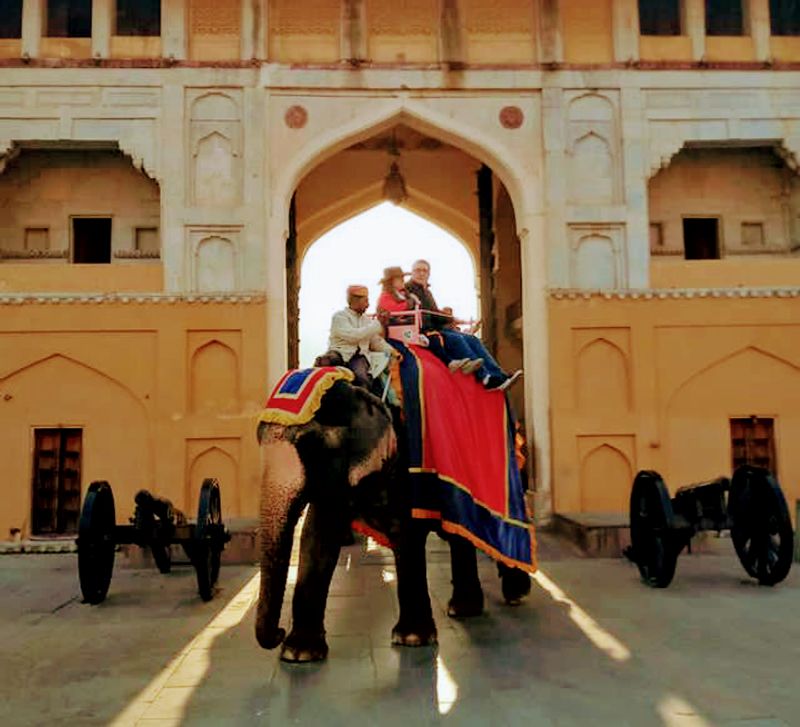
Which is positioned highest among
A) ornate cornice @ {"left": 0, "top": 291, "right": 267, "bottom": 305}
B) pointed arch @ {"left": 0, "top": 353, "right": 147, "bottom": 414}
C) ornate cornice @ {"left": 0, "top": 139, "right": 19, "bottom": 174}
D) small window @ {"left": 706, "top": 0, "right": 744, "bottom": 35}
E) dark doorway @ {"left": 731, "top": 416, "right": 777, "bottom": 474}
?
small window @ {"left": 706, "top": 0, "right": 744, "bottom": 35}

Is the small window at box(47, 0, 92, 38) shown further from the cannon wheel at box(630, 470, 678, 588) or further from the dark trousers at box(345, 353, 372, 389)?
the cannon wheel at box(630, 470, 678, 588)

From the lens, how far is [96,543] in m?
6.51

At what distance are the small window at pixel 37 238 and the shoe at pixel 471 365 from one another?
30.3 feet

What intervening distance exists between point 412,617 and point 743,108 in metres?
10.2

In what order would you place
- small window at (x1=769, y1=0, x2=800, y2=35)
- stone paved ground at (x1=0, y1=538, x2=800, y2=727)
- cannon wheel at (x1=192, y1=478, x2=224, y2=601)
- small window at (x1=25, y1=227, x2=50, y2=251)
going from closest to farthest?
stone paved ground at (x1=0, y1=538, x2=800, y2=727)
cannon wheel at (x1=192, y1=478, x2=224, y2=601)
small window at (x1=25, y1=227, x2=50, y2=251)
small window at (x1=769, y1=0, x2=800, y2=35)

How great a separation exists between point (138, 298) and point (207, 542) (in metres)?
5.61

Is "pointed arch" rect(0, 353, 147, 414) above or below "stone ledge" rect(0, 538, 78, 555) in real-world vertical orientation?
above

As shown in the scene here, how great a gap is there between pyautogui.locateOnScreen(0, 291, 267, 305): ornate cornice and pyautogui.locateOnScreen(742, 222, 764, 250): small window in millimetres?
7770

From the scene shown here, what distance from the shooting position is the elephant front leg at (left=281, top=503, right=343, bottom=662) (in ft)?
15.3

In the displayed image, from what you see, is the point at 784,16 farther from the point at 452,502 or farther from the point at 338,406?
the point at 338,406

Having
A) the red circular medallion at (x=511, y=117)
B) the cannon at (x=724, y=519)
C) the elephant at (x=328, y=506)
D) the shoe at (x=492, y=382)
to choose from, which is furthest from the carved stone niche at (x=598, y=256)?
the elephant at (x=328, y=506)

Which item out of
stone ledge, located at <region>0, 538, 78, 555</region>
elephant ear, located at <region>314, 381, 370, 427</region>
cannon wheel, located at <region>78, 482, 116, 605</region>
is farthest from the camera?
stone ledge, located at <region>0, 538, 78, 555</region>

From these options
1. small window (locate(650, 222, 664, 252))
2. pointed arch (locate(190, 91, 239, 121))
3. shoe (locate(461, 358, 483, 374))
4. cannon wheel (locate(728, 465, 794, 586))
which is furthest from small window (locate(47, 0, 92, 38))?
cannon wheel (locate(728, 465, 794, 586))

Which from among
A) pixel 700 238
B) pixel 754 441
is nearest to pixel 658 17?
pixel 700 238
